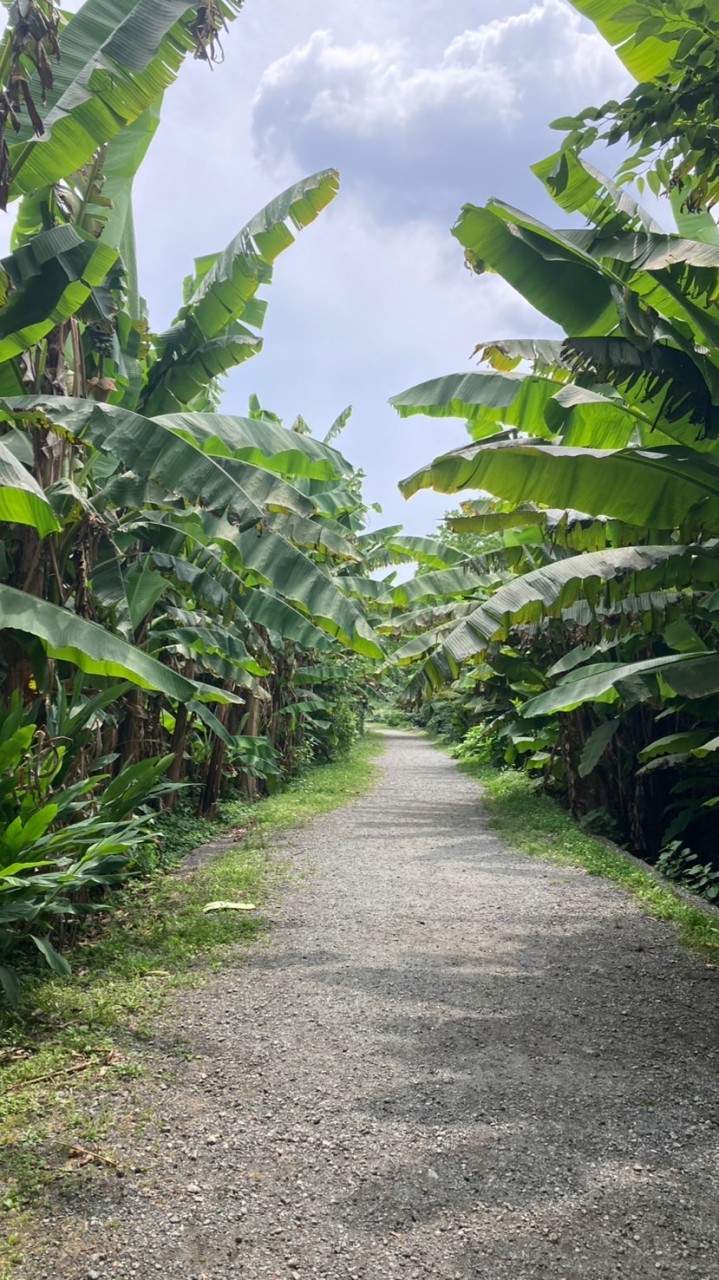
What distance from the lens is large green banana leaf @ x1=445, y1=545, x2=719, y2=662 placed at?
17.7 feet

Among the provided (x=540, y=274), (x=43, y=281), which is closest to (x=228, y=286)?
(x=43, y=281)

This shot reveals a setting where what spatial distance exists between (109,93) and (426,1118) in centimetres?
550

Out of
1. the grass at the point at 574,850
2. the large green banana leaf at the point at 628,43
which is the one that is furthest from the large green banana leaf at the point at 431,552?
the large green banana leaf at the point at 628,43

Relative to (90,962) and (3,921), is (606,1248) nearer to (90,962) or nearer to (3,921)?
(3,921)

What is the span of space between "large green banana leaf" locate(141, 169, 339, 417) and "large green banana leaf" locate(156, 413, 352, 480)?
2.40 feet

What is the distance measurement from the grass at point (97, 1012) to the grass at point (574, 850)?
290 centimetres

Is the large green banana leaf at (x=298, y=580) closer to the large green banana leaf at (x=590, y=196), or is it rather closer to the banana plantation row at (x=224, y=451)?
the banana plantation row at (x=224, y=451)

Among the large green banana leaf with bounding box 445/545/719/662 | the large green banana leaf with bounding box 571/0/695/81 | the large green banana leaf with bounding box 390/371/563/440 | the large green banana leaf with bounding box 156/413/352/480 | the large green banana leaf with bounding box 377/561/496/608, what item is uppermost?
the large green banana leaf with bounding box 571/0/695/81

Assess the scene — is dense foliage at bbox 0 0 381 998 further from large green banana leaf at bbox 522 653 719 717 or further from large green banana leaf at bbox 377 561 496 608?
large green banana leaf at bbox 377 561 496 608

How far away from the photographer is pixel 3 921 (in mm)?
4074

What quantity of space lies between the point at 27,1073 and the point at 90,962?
1538mm

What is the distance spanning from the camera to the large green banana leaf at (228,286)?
640 cm

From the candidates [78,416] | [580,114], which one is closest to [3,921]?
[78,416]

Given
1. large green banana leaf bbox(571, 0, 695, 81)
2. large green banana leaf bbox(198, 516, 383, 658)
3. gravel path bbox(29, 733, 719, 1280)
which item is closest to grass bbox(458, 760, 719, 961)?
gravel path bbox(29, 733, 719, 1280)
